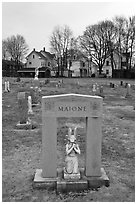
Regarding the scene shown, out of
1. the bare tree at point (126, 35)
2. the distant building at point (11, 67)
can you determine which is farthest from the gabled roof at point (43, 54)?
the bare tree at point (126, 35)

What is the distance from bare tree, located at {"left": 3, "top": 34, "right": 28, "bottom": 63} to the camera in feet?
232

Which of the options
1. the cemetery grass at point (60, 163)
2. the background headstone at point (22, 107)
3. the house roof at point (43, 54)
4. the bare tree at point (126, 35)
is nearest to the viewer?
the cemetery grass at point (60, 163)

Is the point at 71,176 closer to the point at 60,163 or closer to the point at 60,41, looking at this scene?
the point at 60,163

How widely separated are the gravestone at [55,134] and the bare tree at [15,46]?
225ft

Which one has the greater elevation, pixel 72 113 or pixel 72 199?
pixel 72 113

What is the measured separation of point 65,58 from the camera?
66.2m

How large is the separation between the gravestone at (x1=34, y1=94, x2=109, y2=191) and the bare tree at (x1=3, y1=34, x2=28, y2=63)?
6850 centimetres

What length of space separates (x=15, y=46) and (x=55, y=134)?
6891 cm

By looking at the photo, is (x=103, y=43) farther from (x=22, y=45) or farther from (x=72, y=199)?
(x=72, y=199)

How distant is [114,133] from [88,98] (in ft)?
18.2

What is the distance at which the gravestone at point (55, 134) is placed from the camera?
225 inches

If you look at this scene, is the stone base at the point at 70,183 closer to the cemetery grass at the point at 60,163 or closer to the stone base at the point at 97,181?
the stone base at the point at 97,181

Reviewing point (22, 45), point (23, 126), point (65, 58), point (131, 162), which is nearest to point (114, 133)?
point (131, 162)

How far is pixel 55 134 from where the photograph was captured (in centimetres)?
580
